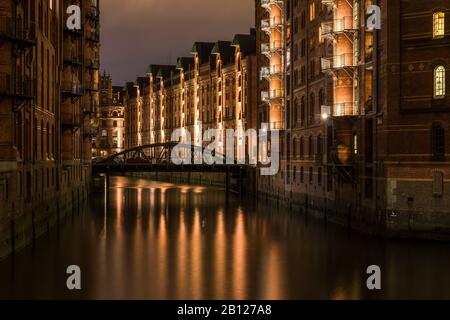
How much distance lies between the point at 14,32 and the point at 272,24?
34.4 m

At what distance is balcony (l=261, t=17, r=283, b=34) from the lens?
193 feet

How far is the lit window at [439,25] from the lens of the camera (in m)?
32.3

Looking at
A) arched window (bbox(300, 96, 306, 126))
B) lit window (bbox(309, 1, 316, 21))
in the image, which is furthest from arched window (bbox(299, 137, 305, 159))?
lit window (bbox(309, 1, 316, 21))

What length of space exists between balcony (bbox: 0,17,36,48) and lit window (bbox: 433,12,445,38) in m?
18.4

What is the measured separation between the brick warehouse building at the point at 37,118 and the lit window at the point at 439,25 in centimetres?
1835

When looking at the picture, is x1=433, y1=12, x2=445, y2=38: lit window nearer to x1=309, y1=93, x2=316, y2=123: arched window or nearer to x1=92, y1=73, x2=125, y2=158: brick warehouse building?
x1=309, y1=93, x2=316, y2=123: arched window

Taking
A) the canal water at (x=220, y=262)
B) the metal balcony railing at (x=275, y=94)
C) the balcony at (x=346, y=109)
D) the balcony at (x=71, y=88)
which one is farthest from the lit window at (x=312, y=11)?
the balcony at (x=71, y=88)

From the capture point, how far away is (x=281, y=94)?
193 feet

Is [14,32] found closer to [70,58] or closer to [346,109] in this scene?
[346,109]

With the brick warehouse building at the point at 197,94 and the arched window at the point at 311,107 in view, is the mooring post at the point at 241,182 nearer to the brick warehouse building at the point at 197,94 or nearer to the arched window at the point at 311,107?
the brick warehouse building at the point at 197,94

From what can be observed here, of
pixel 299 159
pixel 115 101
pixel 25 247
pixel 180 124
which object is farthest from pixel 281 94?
pixel 115 101

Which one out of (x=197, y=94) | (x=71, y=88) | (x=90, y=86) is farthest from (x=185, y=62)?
(x=71, y=88)

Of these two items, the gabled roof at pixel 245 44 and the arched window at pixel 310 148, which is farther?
the gabled roof at pixel 245 44

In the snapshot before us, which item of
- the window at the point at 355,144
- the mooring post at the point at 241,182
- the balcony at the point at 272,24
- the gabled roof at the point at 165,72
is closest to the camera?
the window at the point at 355,144
